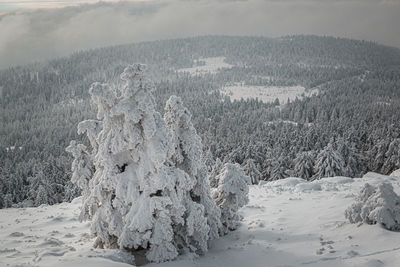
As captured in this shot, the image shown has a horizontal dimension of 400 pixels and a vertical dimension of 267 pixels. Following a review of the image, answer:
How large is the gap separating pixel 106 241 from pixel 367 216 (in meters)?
14.1

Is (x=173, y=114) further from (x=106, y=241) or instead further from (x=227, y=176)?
(x=106, y=241)

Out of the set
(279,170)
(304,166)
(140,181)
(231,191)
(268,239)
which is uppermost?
(140,181)

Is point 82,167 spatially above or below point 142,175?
below

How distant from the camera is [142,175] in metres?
18.3

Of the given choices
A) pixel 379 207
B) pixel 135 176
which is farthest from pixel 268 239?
pixel 135 176

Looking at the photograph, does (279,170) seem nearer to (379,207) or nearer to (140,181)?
(379,207)

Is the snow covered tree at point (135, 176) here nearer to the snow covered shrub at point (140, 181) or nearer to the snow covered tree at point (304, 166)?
the snow covered shrub at point (140, 181)

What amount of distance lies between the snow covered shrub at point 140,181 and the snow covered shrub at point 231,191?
3370 mm

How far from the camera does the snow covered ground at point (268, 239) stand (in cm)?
1594

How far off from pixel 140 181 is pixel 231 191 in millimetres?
6722

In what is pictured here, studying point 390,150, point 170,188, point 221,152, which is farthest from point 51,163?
point 170,188

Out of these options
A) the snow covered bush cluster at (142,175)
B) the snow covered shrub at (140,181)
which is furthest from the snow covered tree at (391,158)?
the snow covered shrub at (140,181)

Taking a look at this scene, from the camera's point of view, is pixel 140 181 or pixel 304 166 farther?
pixel 304 166

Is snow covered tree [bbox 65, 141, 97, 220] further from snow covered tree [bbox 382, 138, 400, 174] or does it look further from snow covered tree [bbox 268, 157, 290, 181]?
snow covered tree [bbox 382, 138, 400, 174]
